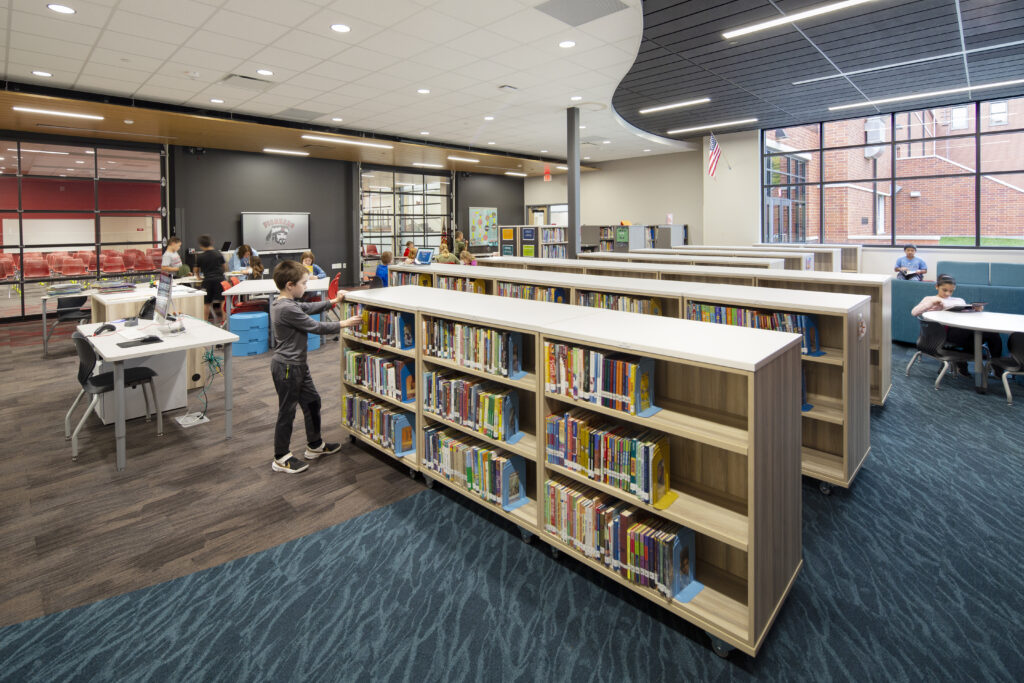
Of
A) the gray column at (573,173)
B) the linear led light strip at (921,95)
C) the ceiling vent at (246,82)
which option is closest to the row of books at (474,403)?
the ceiling vent at (246,82)

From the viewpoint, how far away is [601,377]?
242 cm

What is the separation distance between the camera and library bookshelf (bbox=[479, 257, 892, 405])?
13.7ft

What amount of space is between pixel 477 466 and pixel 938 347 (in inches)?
207

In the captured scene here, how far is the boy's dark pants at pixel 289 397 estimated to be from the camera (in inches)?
147

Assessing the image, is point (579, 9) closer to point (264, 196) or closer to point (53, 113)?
point (53, 113)

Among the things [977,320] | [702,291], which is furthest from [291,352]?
[977,320]

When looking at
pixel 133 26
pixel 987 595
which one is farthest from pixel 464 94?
pixel 987 595

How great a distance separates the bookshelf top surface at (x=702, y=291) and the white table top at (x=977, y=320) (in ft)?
8.13

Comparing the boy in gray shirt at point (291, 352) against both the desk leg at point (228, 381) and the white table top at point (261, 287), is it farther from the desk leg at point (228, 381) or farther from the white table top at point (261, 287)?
the white table top at point (261, 287)

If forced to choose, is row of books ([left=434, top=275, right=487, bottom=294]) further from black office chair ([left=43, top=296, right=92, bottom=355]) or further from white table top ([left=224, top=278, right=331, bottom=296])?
black office chair ([left=43, top=296, right=92, bottom=355])

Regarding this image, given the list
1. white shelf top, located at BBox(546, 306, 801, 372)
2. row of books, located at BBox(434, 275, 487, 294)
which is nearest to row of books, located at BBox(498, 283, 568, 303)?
row of books, located at BBox(434, 275, 487, 294)

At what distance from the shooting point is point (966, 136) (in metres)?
10.0

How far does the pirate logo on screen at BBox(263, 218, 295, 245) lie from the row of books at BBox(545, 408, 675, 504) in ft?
39.4

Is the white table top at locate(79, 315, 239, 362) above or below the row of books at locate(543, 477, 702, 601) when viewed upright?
above
